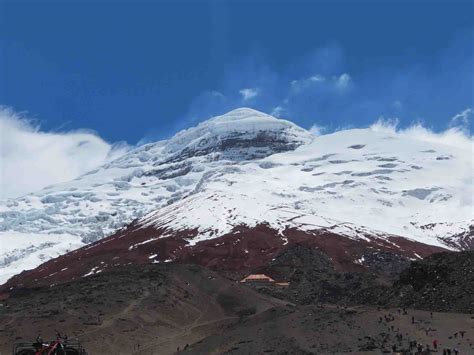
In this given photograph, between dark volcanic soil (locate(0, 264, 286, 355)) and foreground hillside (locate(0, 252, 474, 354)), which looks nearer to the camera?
foreground hillside (locate(0, 252, 474, 354))

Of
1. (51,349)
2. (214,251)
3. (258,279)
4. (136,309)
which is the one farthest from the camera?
(214,251)

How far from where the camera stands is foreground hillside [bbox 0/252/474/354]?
5222cm

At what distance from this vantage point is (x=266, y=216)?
178625mm

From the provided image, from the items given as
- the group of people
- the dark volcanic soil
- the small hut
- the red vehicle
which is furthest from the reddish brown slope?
the red vehicle

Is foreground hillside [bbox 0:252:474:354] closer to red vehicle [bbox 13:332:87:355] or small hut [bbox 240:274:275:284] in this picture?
small hut [bbox 240:274:275:284]

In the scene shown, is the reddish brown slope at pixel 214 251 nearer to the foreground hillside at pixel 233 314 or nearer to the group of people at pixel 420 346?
Answer: the foreground hillside at pixel 233 314

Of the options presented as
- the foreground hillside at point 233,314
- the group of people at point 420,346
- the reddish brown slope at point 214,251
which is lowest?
the group of people at point 420,346

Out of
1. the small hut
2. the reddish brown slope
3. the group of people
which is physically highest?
the reddish brown slope

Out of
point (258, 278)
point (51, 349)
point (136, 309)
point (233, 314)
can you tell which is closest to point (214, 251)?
point (258, 278)

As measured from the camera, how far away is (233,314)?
252 ft

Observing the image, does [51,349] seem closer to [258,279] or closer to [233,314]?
[233,314]

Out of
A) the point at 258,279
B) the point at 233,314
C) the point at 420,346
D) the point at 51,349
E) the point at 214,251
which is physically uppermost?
the point at 214,251

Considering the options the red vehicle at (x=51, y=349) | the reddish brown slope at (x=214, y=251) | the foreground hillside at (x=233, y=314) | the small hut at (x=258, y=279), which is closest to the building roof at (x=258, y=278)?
the small hut at (x=258, y=279)

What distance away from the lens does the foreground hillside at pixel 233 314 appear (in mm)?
52219
